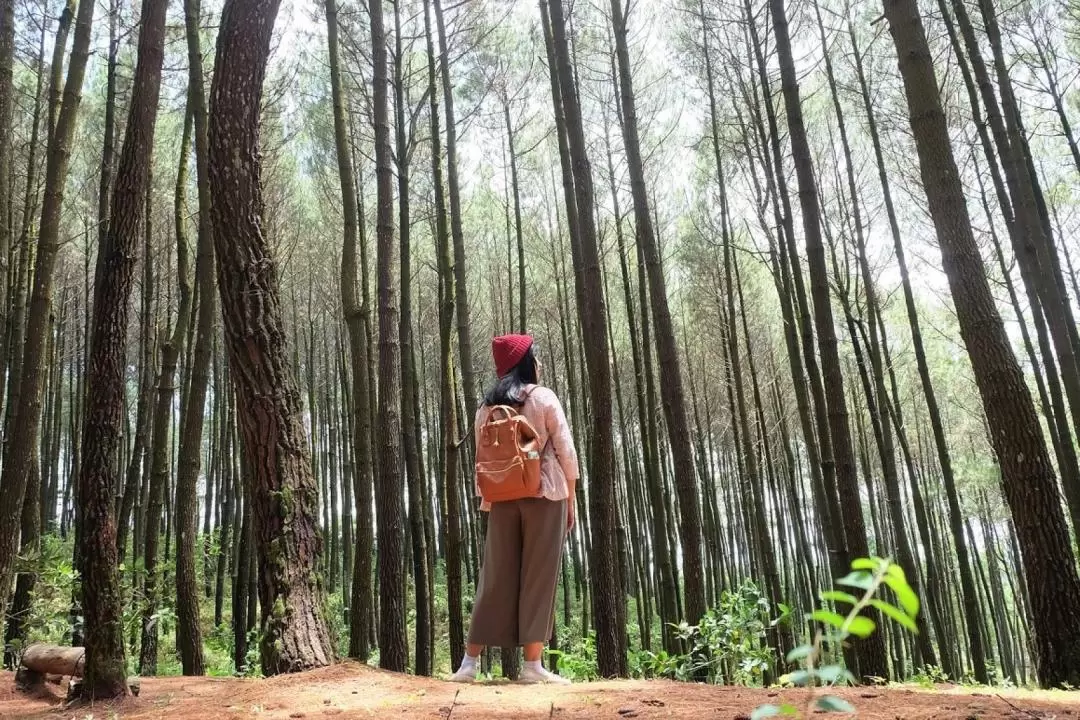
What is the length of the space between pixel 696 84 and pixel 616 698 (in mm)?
8045

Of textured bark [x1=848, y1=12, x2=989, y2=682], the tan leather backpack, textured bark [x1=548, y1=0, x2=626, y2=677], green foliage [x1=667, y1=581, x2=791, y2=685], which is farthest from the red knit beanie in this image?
textured bark [x1=848, y1=12, x2=989, y2=682]

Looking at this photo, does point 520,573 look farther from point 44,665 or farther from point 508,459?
point 44,665

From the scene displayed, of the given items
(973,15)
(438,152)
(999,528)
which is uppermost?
(973,15)

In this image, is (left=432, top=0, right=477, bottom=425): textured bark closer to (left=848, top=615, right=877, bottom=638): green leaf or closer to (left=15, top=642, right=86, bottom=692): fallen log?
(left=15, top=642, right=86, bottom=692): fallen log

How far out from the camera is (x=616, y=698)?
2.66 metres

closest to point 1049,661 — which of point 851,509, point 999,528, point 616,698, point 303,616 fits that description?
point 851,509

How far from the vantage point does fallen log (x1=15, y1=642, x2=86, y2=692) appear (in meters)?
3.52

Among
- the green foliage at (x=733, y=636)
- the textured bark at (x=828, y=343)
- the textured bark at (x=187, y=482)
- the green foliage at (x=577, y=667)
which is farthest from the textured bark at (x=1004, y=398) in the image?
the textured bark at (x=187, y=482)

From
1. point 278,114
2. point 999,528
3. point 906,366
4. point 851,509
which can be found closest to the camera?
point 851,509

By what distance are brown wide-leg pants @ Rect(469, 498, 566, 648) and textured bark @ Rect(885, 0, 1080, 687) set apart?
241 cm

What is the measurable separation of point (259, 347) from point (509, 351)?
3.89 ft

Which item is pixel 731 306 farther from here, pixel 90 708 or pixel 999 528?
pixel 999 528

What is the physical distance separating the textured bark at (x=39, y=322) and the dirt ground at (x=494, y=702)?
6.51 ft

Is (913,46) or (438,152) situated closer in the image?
(913,46)
